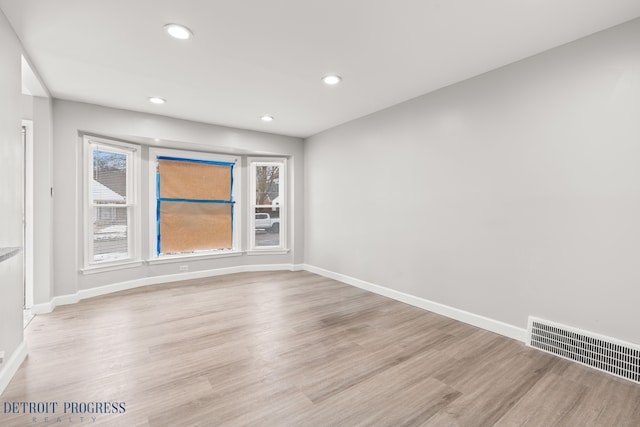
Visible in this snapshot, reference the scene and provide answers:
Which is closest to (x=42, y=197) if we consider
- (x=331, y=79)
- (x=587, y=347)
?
(x=331, y=79)

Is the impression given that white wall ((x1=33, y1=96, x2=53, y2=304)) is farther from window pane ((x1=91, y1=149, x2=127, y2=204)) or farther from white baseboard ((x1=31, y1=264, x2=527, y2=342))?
window pane ((x1=91, y1=149, x2=127, y2=204))

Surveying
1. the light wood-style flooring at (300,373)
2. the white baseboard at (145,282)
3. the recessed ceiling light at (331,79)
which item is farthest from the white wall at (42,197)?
the recessed ceiling light at (331,79)

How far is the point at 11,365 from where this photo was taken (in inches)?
82.6

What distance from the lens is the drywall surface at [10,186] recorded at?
1995 millimetres

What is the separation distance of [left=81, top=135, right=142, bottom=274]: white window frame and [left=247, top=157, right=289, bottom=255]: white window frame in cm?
177

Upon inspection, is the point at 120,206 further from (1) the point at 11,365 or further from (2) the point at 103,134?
(1) the point at 11,365

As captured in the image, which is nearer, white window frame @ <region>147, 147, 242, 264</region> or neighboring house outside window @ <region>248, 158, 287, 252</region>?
white window frame @ <region>147, 147, 242, 264</region>

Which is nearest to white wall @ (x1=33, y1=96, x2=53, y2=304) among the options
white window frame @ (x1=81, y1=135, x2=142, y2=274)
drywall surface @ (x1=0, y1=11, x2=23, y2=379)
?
white window frame @ (x1=81, y1=135, x2=142, y2=274)

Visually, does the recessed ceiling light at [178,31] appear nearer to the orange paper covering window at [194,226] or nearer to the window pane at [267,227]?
the orange paper covering window at [194,226]

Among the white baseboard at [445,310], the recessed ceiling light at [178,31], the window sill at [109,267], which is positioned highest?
the recessed ceiling light at [178,31]

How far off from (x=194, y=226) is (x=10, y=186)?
2.96 metres

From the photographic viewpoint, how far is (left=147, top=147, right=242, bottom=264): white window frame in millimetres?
4625

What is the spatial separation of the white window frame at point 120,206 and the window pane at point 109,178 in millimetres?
64

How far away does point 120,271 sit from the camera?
169 inches
